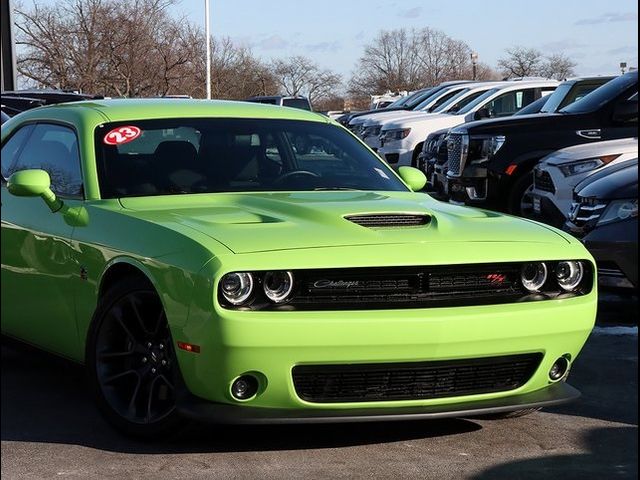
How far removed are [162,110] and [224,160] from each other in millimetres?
469

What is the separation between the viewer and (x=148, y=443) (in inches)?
179

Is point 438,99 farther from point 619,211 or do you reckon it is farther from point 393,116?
point 619,211

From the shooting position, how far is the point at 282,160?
5848 mm

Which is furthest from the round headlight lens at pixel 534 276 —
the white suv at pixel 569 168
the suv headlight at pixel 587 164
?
the suv headlight at pixel 587 164

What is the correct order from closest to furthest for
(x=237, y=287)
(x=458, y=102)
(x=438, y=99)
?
(x=237, y=287)
(x=458, y=102)
(x=438, y=99)

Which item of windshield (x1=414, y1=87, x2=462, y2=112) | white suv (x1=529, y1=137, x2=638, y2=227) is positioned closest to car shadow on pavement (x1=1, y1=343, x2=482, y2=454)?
white suv (x1=529, y1=137, x2=638, y2=227)

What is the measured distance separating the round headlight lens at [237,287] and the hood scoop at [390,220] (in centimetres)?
64

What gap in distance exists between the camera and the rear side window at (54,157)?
5426 mm

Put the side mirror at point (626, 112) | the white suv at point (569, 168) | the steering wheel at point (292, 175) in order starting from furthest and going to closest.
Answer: the side mirror at point (626, 112) → the white suv at point (569, 168) → the steering wheel at point (292, 175)

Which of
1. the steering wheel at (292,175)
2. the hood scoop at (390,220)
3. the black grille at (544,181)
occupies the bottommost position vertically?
the black grille at (544,181)

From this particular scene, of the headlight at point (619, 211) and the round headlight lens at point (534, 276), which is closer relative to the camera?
the round headlight lens at point (534, 276)

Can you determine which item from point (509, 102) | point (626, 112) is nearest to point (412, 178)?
point (626, 112)

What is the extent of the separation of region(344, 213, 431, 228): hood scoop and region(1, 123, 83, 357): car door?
126 cm

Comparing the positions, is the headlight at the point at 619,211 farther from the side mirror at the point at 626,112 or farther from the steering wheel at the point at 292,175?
the side mirror at the point at 626,112
